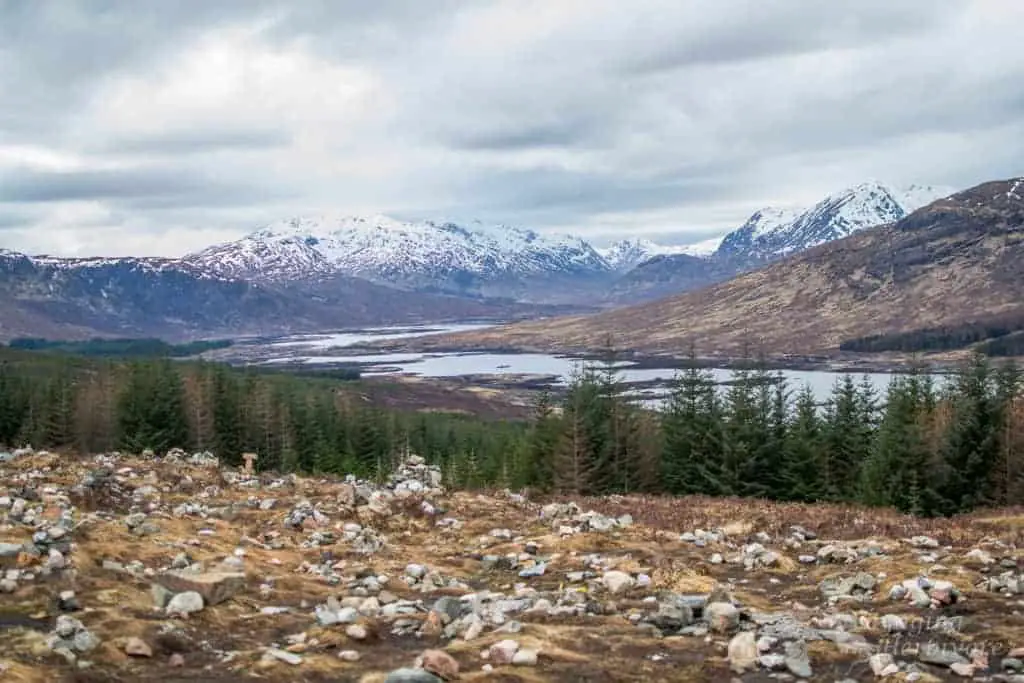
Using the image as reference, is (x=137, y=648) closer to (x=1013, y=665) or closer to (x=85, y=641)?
(x=85, y=641)

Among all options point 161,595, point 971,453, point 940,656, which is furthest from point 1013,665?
point 971,453

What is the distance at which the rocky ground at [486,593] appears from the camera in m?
10.5

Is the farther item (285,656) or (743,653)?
(285,656)

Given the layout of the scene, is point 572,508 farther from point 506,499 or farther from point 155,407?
point 155,407

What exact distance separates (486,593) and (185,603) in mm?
4752

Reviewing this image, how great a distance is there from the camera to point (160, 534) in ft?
59.6

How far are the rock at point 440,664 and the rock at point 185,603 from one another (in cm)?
440

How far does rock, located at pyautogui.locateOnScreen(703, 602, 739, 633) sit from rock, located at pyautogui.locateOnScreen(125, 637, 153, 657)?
7.39m

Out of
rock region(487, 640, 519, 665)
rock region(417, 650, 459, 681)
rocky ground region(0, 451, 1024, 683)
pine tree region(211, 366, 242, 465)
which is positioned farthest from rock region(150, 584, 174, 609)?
pine tree region(211, 366, 242, 465)

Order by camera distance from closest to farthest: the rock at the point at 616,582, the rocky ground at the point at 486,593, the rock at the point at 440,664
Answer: the rock at the point at 440,664 < the rocky ground at the point at 486,593 < the rock at the point at 616,582

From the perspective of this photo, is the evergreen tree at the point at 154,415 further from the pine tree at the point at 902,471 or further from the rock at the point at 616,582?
the rock at the point at 616,582

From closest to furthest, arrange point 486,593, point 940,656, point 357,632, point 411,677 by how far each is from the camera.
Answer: point 411,677 → point 940,656 → point 357,632 → point 486,593

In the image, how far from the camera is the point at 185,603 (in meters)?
12.9

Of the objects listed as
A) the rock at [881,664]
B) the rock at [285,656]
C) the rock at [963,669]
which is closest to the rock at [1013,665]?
the rock at [963,669]
